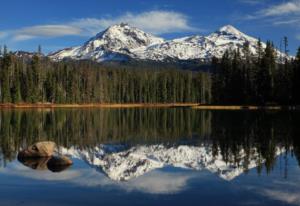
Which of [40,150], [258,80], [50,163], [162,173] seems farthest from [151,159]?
[258,80]

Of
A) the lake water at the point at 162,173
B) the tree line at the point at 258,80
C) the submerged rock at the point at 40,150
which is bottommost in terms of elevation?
the lake water at the point at 162,173

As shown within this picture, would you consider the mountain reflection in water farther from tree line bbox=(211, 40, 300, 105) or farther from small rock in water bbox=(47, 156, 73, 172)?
tree line bbox=(211, 40, 300, 105)

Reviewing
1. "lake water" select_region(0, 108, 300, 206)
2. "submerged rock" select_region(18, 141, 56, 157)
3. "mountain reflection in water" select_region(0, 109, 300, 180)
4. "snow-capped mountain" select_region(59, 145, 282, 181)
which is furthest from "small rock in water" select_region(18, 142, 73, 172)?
"snow-capped mountain" select_region(59, 145, 282, 181)

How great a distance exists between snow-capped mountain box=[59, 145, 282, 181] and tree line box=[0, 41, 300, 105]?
8257 centimetres

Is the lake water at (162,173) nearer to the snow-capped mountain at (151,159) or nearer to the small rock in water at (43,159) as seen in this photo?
the snow-capped mountain at (151,159)

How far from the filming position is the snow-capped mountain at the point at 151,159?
2592 cm

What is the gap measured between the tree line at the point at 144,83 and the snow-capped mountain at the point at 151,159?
271 ft

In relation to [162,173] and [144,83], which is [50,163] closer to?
[162,173]

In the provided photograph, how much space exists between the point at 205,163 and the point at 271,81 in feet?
318

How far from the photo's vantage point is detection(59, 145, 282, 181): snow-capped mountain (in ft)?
85.0

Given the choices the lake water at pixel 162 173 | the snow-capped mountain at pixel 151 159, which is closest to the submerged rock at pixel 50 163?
the lake water at pixel 162 173

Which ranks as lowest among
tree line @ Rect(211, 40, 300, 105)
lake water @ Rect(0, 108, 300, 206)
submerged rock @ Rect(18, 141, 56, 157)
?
lake water @ Rect(0, 108, 300, 206)

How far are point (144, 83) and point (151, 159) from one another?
6629 inches

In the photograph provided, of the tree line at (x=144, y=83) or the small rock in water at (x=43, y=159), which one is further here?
the tree line at (x=144, y=83)
